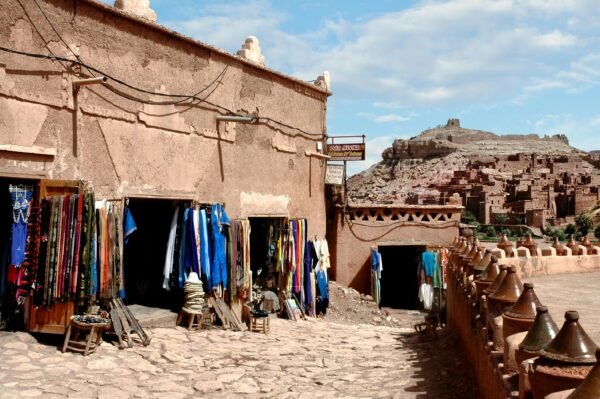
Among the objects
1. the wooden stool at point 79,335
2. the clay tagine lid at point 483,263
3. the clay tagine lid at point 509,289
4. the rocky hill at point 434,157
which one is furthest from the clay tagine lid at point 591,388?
the rocky hill at point 434,157

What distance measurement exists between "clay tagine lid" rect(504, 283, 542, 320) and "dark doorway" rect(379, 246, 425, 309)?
46.8ft

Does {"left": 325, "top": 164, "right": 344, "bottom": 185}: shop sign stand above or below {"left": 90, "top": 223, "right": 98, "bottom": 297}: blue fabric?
above

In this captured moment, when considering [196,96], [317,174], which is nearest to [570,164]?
[317,174]

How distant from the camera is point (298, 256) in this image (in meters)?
13.2

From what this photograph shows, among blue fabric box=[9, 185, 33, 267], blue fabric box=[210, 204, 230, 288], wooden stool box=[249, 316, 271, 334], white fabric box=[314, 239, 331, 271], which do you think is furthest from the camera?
white fabric box=[314, 239, 331, 271]

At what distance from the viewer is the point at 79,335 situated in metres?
7.83

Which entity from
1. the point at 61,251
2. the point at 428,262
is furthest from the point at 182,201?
the point at 428,262

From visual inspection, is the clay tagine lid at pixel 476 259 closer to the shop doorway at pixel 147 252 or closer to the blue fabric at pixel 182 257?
the blue fabric at pixel 182 257

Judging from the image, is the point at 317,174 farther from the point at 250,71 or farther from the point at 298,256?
the point at 250,71

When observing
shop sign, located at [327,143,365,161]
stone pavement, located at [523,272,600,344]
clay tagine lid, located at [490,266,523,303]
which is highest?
shop sign, located at [327,143,365,161]

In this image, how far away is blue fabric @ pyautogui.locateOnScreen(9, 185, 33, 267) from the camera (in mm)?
7684

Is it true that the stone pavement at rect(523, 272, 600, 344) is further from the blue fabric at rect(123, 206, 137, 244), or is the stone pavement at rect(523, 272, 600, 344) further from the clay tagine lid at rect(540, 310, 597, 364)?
the blue fabric at rect(123, 206, 137, 244)

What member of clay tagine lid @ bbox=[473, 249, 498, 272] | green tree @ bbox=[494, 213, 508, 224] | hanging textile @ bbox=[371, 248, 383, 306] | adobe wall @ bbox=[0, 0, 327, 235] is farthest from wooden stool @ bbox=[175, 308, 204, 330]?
green tree @ bbox=[494, 213, 508, 224]

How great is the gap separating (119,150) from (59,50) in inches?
67.1
